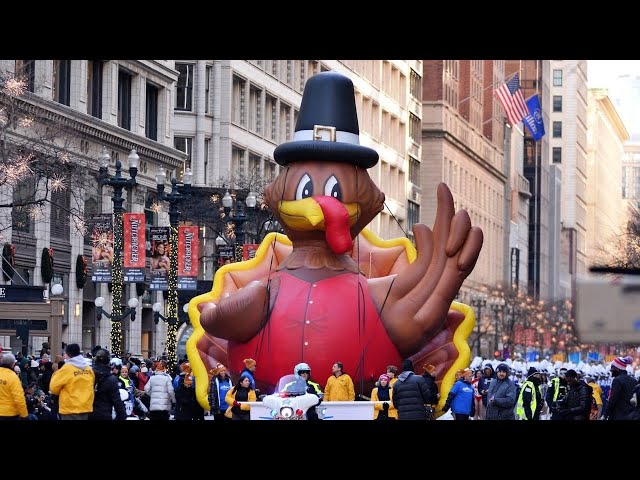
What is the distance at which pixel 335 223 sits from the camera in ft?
77.7

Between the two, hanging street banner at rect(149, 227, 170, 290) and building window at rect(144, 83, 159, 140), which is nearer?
hanging street banner at rect(149, 227, 170, 290)

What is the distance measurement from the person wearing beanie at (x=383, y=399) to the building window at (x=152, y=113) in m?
36.3

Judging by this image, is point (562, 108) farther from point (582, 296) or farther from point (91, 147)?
point (582, 296)

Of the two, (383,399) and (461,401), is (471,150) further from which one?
(383,399)

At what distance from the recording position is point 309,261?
24469 millimetres

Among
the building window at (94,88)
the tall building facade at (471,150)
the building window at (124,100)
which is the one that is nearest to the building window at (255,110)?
the building window at (124,100)

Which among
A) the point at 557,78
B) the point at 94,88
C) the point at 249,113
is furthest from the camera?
the point at 557,78

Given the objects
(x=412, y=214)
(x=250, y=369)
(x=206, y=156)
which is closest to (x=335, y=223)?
(x=250, y=369)

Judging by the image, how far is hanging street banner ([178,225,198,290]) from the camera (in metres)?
42.9

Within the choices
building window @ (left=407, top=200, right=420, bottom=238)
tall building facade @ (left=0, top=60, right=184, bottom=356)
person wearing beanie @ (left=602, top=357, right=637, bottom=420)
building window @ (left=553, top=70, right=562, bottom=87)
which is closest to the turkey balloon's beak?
person wearing beanie @ (left=602, top=357, right=637, bottom=420)

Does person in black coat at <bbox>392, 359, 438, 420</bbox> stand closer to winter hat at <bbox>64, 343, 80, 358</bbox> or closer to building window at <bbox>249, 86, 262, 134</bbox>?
winter hat at <bbox>64, 343, 80, 358</bbox>

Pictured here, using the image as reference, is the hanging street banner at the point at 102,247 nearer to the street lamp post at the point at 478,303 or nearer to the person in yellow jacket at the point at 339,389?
the person in yellow jacket at the point at 339,389

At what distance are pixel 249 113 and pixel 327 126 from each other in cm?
4742

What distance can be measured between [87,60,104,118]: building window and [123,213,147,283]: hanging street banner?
43.7 ft
